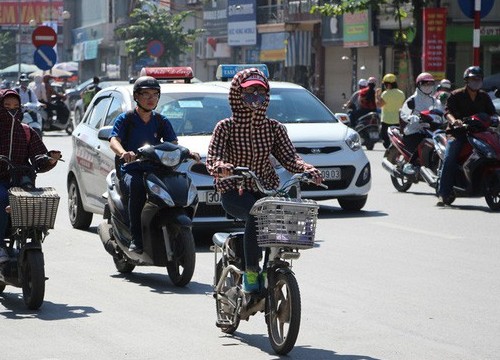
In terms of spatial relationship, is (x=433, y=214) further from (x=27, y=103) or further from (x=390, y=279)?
(x=27, y=103)

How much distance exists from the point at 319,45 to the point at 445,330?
49.2m

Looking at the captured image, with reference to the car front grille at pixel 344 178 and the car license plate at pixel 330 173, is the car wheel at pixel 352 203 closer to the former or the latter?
the car front grille at pixel 344 178

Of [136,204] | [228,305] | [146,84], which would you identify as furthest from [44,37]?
[228,305]

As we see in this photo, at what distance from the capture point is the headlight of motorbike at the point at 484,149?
1655 cm

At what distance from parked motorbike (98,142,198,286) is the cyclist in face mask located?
651cm

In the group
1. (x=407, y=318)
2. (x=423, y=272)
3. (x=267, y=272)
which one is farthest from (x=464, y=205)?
(x=267, y=272)

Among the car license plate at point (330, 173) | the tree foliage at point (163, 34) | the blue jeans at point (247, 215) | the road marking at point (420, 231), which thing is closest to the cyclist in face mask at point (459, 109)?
the car license plate at point (330, 173)

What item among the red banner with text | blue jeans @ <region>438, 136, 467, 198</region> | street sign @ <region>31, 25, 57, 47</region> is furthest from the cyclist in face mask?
the red banner with text

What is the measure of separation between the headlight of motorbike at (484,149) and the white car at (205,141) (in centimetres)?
142

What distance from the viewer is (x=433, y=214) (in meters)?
16.3

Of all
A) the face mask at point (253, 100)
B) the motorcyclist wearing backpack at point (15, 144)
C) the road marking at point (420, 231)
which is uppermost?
the face mask at point (253, 100)

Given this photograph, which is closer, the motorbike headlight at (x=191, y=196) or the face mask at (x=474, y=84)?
the motorbike headlight at (x=191, y=196)

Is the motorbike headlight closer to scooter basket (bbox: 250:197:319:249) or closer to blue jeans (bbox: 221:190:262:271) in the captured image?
blue jeans (bbox: 221:190:262:271)

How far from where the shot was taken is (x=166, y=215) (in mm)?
10844
